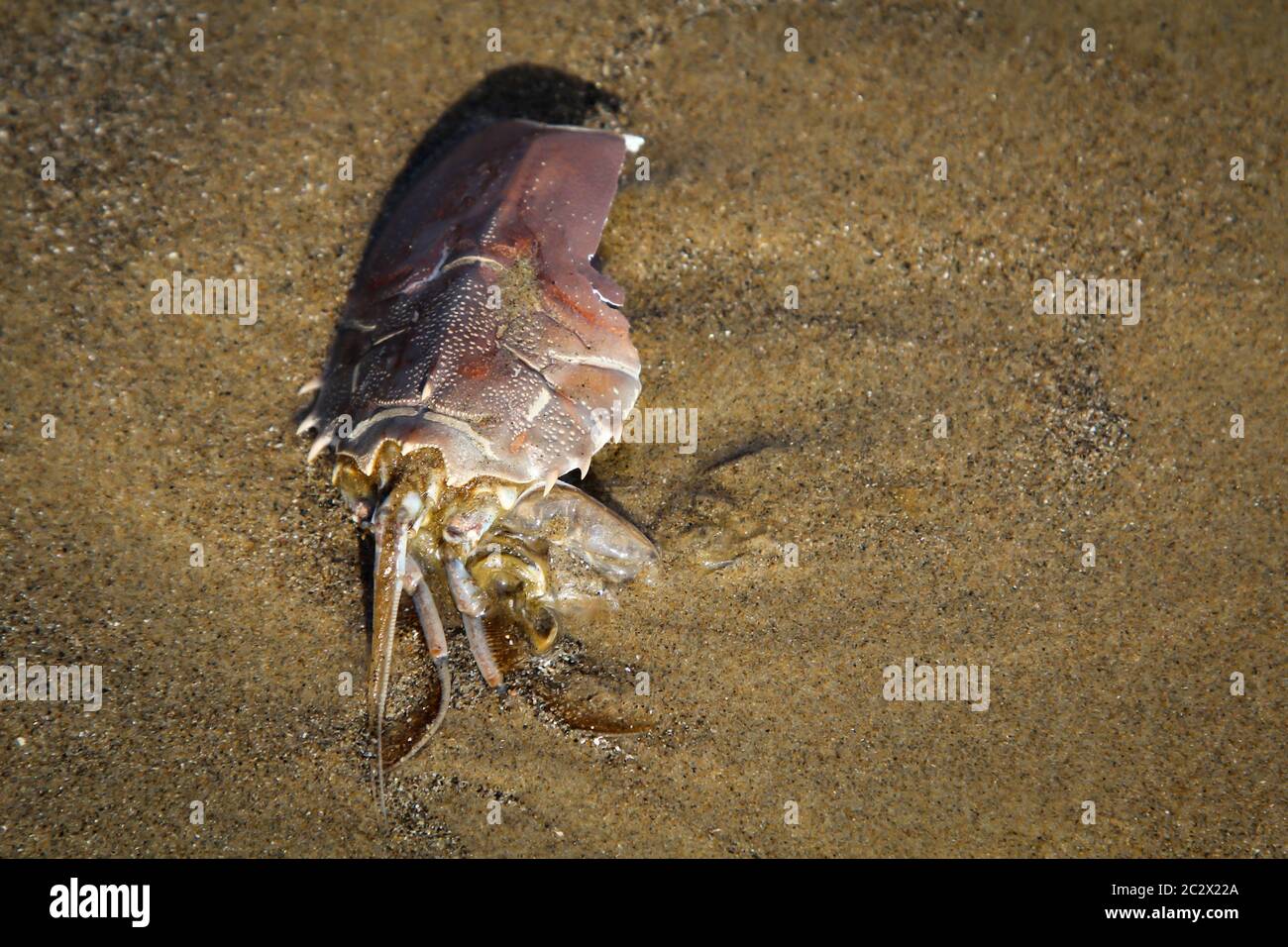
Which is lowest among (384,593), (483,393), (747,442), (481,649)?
(481,649)

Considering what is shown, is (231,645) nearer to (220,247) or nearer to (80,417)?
(80,417)

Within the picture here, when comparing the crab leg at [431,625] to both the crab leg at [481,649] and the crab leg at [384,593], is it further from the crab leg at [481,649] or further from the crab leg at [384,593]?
the crab leg at [384,593]

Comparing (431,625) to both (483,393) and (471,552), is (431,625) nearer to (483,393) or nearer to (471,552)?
(471,552)

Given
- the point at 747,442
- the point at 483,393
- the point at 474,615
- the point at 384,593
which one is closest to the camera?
the point at 384,593

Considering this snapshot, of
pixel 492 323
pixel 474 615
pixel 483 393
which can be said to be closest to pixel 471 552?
pixel 474 615

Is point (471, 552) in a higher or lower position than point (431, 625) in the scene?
higher

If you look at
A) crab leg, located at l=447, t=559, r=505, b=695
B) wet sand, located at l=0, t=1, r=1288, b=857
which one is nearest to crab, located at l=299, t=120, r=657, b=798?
crab leg, located at l=447, t=559, r=505, b=695

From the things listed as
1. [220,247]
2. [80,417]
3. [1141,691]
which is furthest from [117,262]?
[1141,691]
